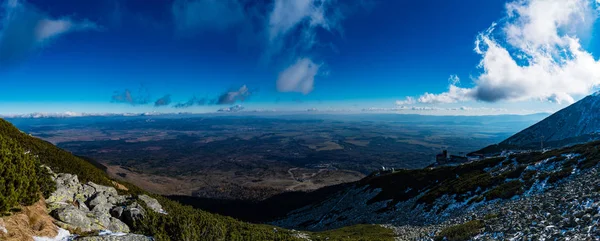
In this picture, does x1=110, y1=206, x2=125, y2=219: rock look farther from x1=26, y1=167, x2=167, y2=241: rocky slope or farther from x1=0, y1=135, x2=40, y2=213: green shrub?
x1=0, y1=135, x2=40, y2=213: green shrub

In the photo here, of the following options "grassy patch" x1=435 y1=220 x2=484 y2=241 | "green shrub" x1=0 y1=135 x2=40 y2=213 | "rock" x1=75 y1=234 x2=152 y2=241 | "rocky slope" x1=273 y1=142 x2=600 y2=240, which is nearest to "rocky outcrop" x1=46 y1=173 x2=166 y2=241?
"rock" x1=75 y1=234 x2=152 y2=241

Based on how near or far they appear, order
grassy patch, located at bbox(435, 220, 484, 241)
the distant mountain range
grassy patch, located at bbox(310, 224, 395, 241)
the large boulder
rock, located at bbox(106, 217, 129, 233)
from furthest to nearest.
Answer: the distant mountain range
grassy patch, located at bbox(310, 224, 395, 241)
grassy patch, located at bbox(435, 220, 484, 241)
rock, located at bbox(106, 217, 129, 233)
the large boulder

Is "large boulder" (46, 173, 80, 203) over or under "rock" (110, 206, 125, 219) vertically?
over

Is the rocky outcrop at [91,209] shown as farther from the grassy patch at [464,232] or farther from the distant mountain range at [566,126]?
the distant mountain range at [566,126]

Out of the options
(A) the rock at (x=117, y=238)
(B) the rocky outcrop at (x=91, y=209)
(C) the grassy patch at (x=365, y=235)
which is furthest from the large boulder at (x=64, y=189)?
(C) the grassy patch at (x=365, y=235)

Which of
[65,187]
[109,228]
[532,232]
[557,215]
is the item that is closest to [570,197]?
[557,215]

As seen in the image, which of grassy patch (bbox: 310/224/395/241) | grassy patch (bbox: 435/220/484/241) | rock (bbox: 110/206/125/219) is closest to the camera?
rock (bbox: 110/206/125/219)
